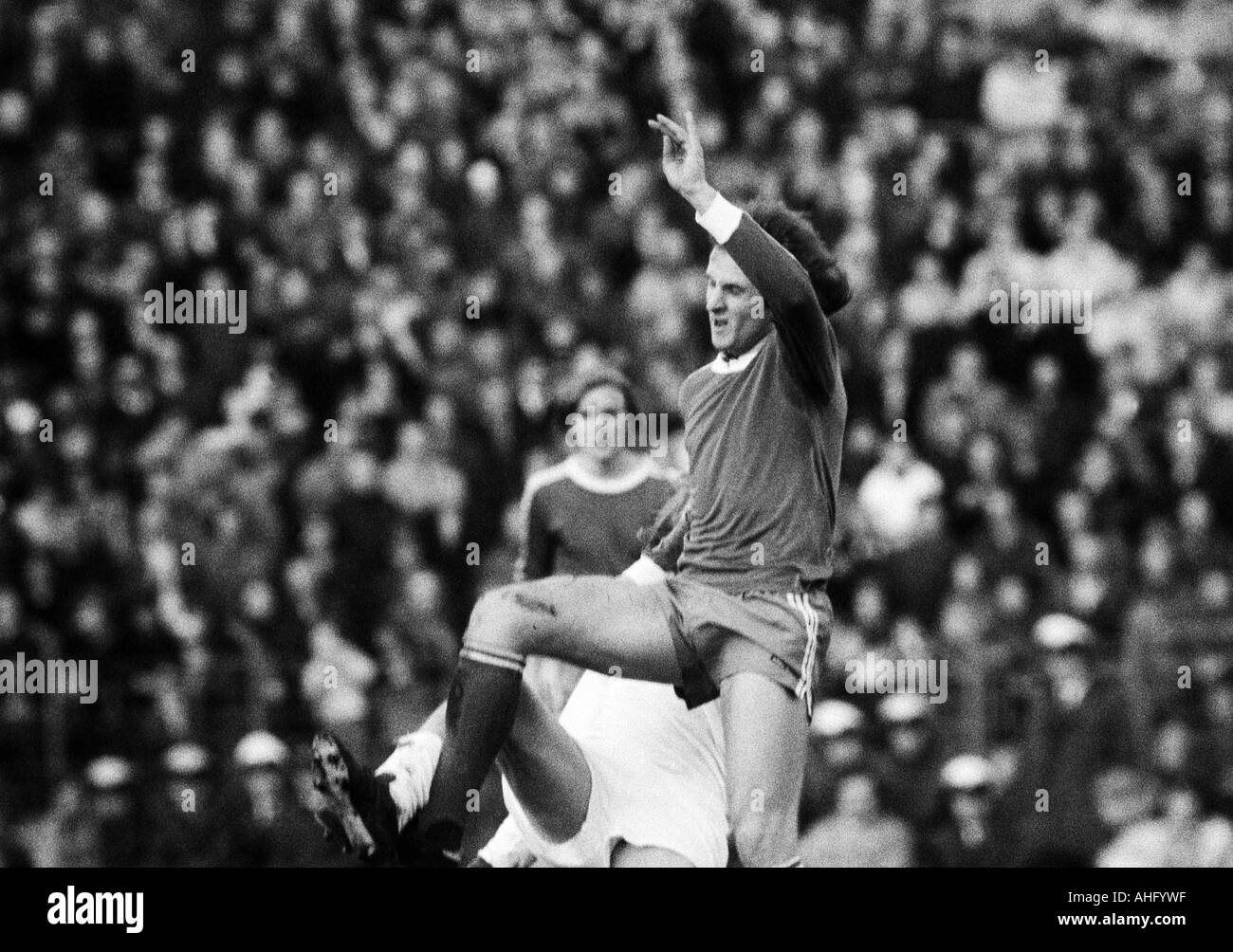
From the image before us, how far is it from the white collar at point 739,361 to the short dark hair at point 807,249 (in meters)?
0.20

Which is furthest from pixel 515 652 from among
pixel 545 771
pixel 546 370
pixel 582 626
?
pixel 546 370

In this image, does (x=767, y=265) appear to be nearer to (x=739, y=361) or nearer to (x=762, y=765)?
(x=739, y=361)

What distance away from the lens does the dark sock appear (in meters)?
5.78

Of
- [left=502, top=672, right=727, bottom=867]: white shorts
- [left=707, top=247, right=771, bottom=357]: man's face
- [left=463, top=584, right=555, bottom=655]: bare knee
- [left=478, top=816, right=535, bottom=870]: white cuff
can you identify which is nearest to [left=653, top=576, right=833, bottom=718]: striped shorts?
[left=502, top=672, right=727, bottom=867]: white shorts

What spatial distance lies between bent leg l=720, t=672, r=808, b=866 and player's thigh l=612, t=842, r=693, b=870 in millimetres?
202

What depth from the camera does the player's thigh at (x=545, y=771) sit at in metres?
6.02

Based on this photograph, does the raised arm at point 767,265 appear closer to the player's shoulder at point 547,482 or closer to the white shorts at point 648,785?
the white shorts at point 648,785

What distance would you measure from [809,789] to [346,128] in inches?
191

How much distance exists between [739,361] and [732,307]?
16cm

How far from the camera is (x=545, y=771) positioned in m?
6.07

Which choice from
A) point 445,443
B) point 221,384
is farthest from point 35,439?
point 445,443

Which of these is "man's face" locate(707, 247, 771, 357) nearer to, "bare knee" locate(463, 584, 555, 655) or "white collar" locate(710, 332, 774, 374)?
"white collar" locate(710, 332, 774, 374)

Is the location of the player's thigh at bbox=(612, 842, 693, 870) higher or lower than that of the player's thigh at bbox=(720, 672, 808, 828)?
lower
